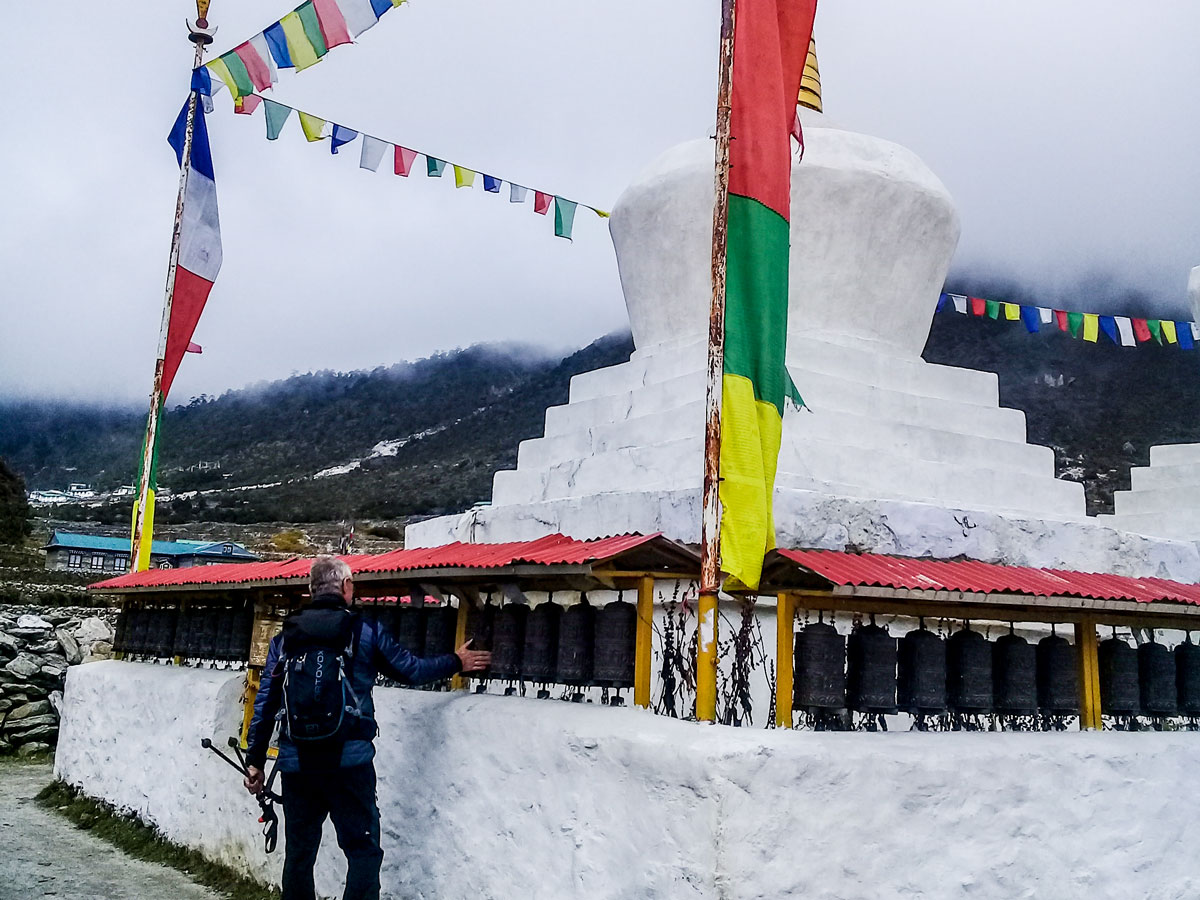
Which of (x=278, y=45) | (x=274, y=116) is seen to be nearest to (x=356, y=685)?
(x=278, y=45)

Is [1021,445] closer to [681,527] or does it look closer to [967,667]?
[967,667]

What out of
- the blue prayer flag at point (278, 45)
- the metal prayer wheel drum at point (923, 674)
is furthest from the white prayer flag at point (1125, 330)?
the blue prayer flag at point (278, 45)

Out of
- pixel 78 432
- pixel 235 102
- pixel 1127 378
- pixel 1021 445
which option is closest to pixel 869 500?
pixel 1021 445

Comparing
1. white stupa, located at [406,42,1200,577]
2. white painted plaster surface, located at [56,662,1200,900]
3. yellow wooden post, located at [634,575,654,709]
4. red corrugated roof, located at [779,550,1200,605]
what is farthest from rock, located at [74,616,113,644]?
red corrugated roof, located at [779,550,1200,605]

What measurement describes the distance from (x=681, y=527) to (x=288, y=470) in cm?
5968

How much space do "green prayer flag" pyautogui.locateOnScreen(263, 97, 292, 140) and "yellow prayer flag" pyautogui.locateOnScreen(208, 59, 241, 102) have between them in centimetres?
51

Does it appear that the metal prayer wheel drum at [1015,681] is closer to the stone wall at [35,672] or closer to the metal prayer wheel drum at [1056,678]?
the metal prayer wheel drum at [1056,678]

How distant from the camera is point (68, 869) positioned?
620 centimetres

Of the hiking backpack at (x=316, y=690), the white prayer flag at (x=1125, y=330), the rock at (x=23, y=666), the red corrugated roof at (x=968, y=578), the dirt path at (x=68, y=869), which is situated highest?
the white prayer flag at (x=1125, y=330)

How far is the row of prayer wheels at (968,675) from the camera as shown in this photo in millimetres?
3971

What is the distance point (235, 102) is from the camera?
7.88 meters

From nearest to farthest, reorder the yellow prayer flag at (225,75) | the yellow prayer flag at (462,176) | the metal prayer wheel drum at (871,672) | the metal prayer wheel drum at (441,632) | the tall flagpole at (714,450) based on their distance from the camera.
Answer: the tall flagpole at (714,450) → the metal prayer wheel drum at (871,672) → the metal prayer wheel drum at (441,632) → the yellow prayer flag at (225,75) → the yellow prayer flag at (462,176)

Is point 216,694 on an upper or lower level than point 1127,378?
lower

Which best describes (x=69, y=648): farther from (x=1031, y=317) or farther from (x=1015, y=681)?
(x=1015, y=681)
